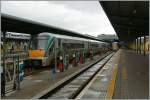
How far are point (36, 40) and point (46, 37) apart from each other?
110 centimetres

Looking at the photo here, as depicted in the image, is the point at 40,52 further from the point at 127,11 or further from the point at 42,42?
the point at 127,11

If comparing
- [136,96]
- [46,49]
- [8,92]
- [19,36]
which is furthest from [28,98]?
[19,36]

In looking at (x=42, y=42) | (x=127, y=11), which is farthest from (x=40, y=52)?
(x=127, y=11)

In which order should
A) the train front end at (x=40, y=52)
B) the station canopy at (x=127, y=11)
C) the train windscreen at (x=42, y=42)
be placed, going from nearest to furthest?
1. the station canopy at (x=127, y=11)
2. the train front end at (x=40, y=52)
3. the train windscreen at (x=42, y=42)

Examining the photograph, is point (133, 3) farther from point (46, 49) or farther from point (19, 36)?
point (19, 36)

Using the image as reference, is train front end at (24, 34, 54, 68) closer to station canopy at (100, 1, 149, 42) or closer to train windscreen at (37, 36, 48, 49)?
train windscreen at (37, 36, 48, 49)

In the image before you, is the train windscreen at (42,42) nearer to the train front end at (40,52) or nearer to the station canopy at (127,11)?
the train front end at (40,52)

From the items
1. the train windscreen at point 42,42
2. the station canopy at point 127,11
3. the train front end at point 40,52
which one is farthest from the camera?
the train windscreen at point 42,42

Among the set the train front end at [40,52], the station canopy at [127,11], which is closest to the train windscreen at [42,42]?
the train front end at [40,52]

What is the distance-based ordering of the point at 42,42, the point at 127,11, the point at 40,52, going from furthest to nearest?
the point at 127,11 → the point at 42,42 → the point at 40,52

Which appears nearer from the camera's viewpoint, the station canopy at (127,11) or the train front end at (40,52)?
the station canopy at (127,11)

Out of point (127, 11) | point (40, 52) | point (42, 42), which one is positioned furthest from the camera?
point (127, 11)

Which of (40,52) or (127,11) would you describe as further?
(127,11)

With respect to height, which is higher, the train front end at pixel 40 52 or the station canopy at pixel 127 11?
the station canopy at pixel 127 11
